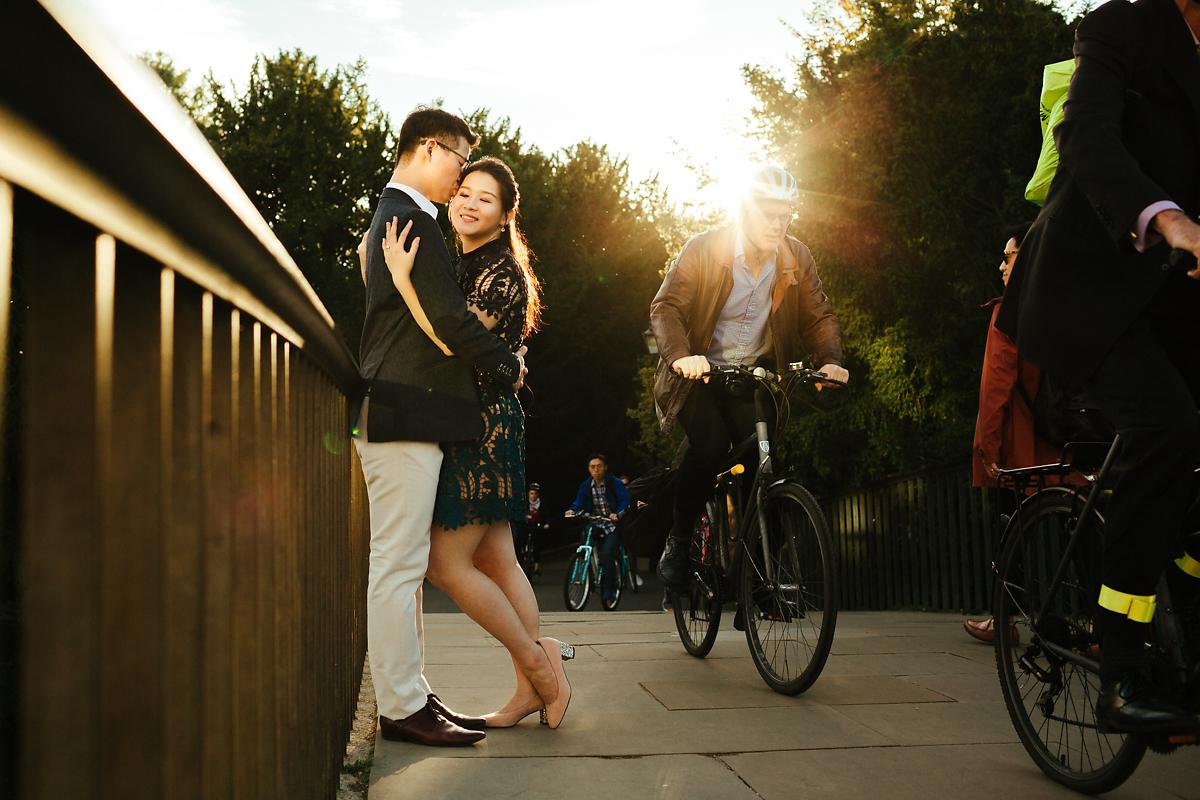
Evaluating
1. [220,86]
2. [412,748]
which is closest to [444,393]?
[412,748]

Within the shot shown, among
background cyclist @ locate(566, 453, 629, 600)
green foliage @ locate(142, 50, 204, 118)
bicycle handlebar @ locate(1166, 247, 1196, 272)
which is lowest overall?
background cyclist @ locate(566, 453, 629, 600)

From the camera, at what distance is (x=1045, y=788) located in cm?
305

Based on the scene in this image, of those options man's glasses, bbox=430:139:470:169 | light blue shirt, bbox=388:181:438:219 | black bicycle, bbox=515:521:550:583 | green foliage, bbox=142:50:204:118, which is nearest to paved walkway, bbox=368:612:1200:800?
light blue shirt, bbox=388:181:438:219

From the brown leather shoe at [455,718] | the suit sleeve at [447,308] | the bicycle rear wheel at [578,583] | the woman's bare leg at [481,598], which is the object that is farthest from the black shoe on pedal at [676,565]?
the bicycle rear wheel at [578,583]

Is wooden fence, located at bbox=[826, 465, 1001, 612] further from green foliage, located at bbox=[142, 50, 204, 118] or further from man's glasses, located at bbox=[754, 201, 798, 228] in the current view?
green foliage, located at bbox=[142, 50, 204, 118]

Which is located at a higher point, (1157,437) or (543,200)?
(543,200)

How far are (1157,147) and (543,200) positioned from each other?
24560 millimetres

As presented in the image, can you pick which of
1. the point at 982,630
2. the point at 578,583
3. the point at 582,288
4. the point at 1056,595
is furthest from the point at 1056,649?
the point at 582,288

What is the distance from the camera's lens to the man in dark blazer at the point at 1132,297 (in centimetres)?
256

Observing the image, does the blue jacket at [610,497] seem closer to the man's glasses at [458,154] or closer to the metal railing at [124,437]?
the man's glasses at [458,154]

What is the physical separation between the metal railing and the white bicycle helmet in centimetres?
347

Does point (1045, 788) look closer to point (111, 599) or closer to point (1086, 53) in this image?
point (1086, 53)

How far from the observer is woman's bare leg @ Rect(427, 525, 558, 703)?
12.1 ft

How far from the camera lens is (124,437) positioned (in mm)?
1048
